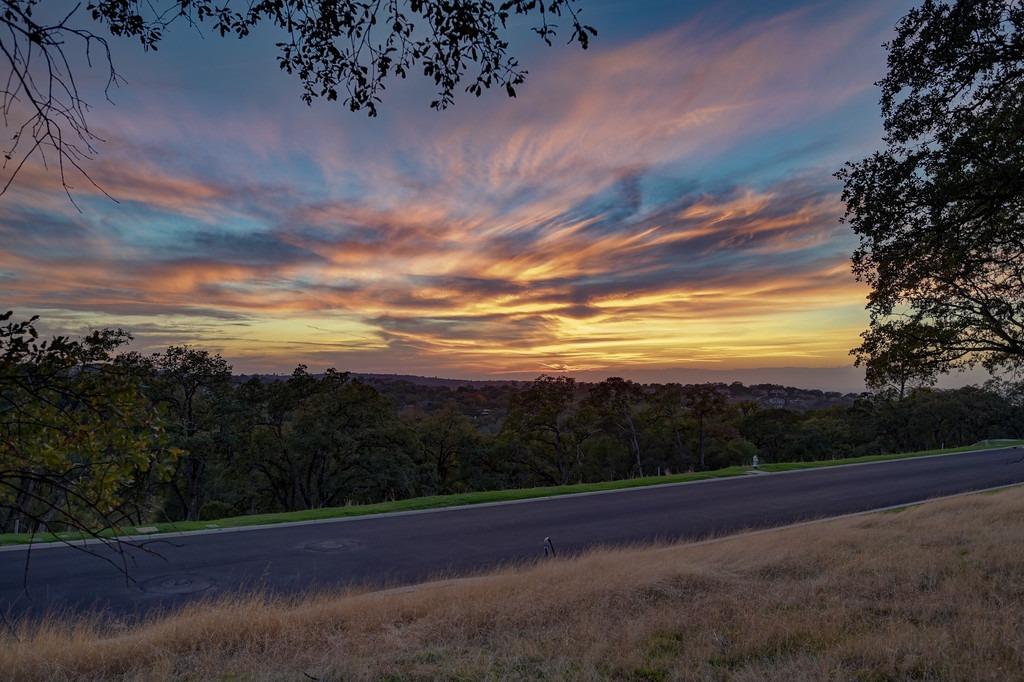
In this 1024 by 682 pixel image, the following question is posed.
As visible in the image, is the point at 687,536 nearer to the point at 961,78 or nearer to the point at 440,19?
the point at 961,78

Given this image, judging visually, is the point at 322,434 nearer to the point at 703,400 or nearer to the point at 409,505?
the point at 409,505

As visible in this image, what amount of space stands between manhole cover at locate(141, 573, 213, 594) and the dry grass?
81.1 inches

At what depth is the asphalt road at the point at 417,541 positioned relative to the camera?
9.40 meters

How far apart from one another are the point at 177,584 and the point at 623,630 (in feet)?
24.5

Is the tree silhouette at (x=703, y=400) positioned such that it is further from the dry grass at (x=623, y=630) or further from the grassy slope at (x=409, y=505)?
the dry grass at (x=623, y=630)

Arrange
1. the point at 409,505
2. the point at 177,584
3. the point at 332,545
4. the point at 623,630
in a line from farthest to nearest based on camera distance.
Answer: the point at 409,505
the point at 332,545
the point at 177,584
the point at 623,630

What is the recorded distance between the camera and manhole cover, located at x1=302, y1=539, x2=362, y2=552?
1204cm

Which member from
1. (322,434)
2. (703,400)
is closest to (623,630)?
(322,434)

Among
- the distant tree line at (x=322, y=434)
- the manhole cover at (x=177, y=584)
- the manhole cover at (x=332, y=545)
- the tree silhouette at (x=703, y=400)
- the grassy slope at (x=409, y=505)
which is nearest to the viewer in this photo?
the distant tree line at (x=322, y=434)

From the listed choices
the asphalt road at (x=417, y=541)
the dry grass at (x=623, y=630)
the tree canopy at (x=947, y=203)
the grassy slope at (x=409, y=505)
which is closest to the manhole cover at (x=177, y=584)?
the asphalt road at (x=417, y=541)

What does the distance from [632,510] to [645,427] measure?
145 ft

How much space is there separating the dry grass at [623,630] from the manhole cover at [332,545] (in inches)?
154

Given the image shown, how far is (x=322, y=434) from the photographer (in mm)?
36656

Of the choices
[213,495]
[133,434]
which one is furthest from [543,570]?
[213,495]
